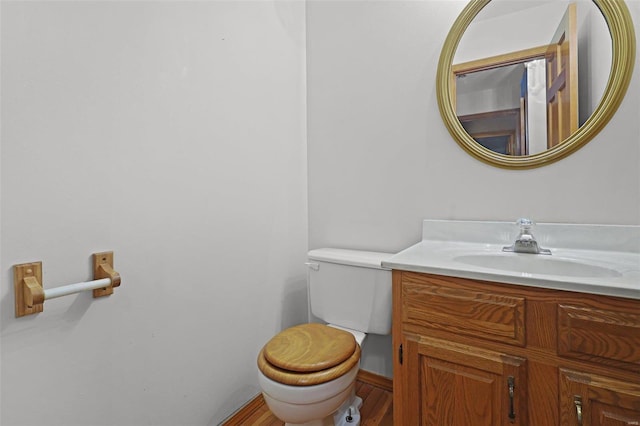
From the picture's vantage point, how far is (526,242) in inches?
47.1

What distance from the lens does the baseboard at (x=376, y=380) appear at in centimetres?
165

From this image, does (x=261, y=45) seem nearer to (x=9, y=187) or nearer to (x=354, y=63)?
(x=354, y=63)

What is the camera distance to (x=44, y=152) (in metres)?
0.87

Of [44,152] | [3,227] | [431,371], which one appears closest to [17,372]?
[3,227]

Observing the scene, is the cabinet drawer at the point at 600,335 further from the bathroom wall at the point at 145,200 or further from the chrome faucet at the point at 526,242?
the bathroom wall at the point at 145,200

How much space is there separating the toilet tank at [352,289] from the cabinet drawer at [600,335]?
64 centimetres

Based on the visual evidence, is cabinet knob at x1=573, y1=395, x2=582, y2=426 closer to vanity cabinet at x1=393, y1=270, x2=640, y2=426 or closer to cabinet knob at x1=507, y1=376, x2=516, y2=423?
vanity cabinet at x1=393, y1=270, x2=640, y2=426

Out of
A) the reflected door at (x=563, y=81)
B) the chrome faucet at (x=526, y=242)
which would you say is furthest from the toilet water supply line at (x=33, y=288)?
the reflected door at (x=563, y=81)

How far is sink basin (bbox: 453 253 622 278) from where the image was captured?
1049mm

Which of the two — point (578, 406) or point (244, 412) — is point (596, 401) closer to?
point (578, 406)

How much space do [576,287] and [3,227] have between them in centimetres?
144

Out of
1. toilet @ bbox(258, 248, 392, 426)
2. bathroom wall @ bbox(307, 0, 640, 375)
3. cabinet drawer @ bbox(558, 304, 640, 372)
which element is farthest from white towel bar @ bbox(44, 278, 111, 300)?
cabinet drawer @ bbox(558, 304, 640, 372)

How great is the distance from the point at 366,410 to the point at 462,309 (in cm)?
87

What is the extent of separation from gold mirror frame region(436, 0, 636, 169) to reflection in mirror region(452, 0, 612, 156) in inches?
0.8
